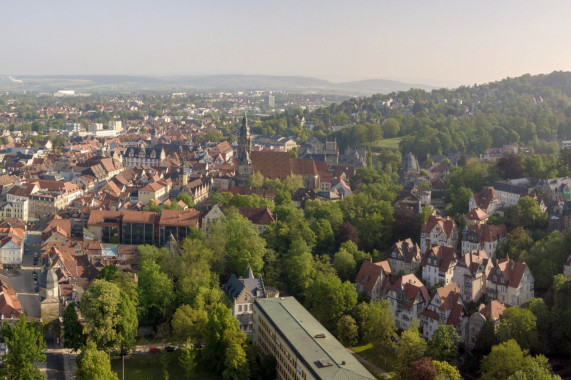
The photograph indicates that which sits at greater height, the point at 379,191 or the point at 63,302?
the point at 379,191

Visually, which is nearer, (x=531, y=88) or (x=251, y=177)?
(x=251, y=177)

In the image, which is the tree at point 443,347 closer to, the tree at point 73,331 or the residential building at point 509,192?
the tree at point 73,331

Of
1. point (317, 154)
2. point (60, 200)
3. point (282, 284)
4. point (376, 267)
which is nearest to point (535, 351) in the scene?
point (376, 267)

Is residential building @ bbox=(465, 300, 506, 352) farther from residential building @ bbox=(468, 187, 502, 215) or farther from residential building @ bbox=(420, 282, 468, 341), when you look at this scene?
residential building @ bbox=(468, 187, 502, 215)

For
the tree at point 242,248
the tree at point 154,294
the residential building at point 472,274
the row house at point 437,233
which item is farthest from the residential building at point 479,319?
the tree at point 154,294

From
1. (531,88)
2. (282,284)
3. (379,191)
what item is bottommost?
(282,284)

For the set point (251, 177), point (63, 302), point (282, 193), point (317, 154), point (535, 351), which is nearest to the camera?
point (535, 351)

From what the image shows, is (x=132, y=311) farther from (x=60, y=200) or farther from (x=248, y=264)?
(x=60, y=200)
